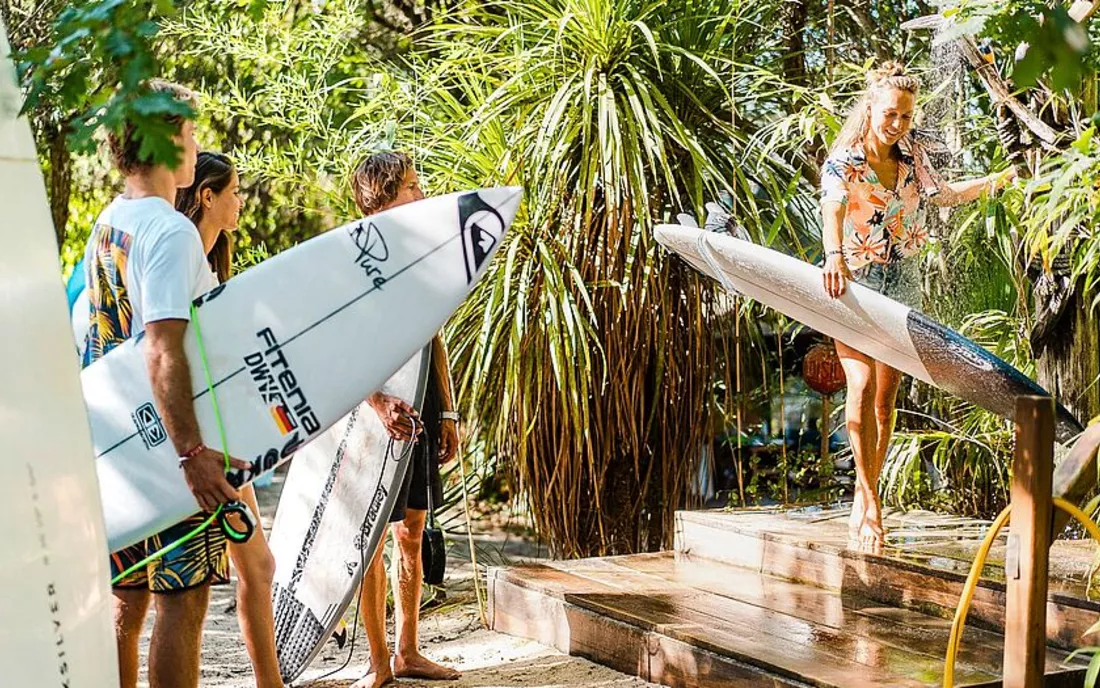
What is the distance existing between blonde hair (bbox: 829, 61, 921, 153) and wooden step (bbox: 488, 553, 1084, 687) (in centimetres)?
144

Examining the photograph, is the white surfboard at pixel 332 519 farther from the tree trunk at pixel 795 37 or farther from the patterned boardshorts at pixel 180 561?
the tree trunk at pixel 795 37

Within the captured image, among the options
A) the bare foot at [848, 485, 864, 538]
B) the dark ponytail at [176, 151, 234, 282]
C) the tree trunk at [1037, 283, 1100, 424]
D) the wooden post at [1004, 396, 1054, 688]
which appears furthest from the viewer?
the tree trunk at [1037, 283, 1100, 424]

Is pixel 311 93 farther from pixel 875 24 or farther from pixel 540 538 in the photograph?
pixel 875 24

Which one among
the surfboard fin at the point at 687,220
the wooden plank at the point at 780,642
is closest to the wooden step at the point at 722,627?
the wooden plank at the point at 780,642

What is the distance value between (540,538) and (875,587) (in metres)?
1.89

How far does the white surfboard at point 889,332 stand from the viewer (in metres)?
3.96

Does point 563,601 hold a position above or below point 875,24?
below

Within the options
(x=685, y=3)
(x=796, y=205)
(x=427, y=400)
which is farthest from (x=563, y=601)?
(x=685, y=3)

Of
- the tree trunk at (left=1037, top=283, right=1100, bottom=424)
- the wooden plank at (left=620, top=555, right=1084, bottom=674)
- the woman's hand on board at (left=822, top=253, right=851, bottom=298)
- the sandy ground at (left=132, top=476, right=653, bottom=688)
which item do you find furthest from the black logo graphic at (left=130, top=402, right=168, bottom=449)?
the tree trunk at (left=1037, top=283, right=1100, bottom=424)

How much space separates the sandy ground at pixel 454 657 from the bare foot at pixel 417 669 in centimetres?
2

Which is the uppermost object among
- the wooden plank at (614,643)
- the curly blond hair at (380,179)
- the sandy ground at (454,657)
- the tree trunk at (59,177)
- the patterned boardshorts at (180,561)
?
the tree trunk at (59,177)

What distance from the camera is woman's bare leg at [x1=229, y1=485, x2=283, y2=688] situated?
304 centimetres

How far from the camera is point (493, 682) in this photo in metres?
4.00

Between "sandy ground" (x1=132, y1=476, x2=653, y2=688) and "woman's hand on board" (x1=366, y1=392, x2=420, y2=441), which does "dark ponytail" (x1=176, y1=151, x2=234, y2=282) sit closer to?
"woman's hand on board" (x1=366, y1=392, x2=420, y2=441)
